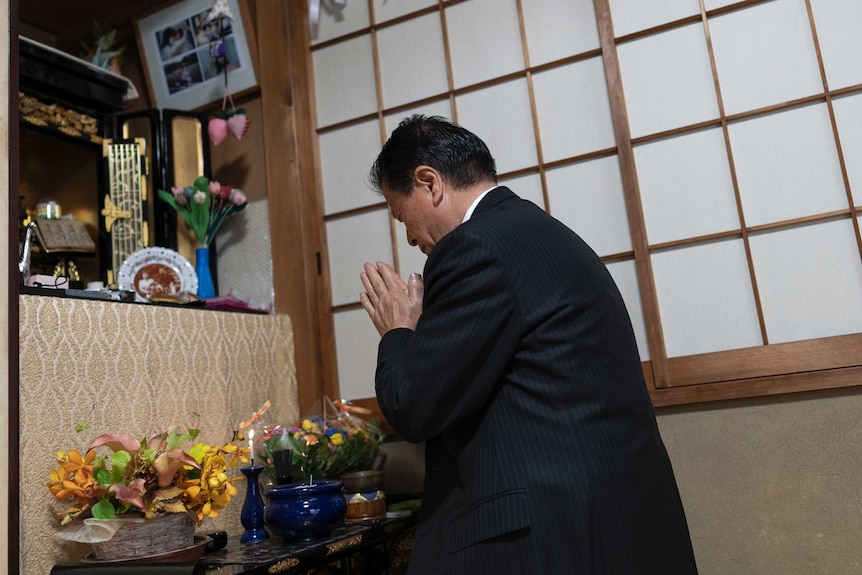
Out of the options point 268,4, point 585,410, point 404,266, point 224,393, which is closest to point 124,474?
point 224,393

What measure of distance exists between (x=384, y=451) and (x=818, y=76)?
177cm

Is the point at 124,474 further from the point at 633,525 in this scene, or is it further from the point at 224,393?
the point at 633,525

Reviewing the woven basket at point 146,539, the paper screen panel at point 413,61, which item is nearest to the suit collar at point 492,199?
the woven basket at point 146,539

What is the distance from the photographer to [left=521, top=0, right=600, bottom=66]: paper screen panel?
243cm

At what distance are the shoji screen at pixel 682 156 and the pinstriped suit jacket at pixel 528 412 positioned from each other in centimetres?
99

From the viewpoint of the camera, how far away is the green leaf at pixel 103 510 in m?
1.55

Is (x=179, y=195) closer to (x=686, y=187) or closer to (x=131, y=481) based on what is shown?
(x=131, y=481)

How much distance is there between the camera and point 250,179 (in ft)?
9.64

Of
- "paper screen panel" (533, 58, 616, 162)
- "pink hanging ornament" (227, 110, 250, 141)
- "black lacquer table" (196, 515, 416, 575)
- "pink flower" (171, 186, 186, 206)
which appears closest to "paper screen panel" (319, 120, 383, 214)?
"pink hanging ornament" (227, 110, 250, 141)

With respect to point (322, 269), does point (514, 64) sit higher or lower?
higher

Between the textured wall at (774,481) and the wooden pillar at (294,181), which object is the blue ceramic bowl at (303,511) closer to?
the wooden pillar at (294,181)

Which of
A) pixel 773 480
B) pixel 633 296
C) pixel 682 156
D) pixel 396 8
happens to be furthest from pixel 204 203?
pixel 773 480

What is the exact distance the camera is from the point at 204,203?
2.76m

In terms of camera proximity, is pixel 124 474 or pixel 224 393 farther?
pixel 224 393
